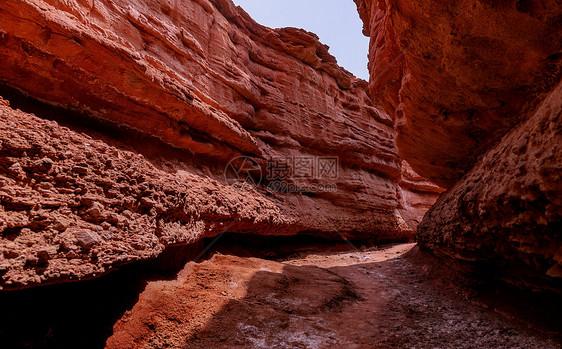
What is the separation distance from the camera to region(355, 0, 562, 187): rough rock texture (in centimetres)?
346

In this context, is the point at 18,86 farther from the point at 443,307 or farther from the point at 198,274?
the point at 443,307

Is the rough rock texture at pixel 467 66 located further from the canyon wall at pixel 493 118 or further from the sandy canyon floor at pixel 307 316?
the sandy canyon floor at pixel 307 316

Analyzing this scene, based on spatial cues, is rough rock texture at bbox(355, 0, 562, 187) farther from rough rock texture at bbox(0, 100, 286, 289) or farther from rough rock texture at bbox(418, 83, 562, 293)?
rough rock texture at bbox(0, 100, 286, 289)

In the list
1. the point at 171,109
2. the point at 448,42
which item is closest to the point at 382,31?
the point at 448,42

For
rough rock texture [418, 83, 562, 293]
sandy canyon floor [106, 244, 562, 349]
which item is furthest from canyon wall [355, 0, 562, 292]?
sandy canyon floor [106, 244, 562, 349]

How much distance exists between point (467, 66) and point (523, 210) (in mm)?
3015

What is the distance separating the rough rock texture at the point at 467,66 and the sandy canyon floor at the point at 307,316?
3.41 meters

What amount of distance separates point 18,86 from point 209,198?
3.52m

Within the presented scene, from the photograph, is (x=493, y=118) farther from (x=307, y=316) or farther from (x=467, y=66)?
(x=307, y=316)

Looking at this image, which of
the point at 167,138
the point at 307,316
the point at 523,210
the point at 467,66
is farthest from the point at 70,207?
the point at 467,66

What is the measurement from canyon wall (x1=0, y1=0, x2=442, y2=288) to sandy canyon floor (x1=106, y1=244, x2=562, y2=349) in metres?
0.78

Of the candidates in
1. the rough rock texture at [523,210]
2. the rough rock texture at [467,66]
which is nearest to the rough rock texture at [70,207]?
the rough rock texture at [523,210]

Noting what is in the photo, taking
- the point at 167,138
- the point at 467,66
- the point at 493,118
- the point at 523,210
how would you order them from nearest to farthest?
the point at 523,210, the point at 467,66, the point at 493,118, the point at 167,138

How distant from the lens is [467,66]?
14.2 feet
